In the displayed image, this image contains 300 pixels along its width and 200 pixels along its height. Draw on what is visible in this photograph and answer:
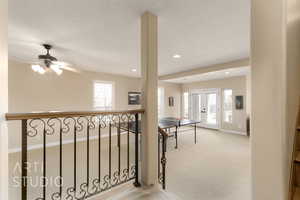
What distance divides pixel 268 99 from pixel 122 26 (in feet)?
6.75

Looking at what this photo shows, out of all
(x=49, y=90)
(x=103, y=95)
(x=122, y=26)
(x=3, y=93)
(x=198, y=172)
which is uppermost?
(x=122, y=26)

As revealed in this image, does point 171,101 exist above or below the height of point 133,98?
below

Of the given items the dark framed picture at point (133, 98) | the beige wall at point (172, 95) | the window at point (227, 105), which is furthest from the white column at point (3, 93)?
the window at point (227, 105)

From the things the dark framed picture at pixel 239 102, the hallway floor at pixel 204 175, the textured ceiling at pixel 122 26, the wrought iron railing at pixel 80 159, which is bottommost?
the hallway floor at pixel 204 175

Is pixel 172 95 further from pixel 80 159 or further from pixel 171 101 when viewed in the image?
pixel 80 159

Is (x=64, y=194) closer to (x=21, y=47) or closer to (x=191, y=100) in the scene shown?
(x=21, y=47)

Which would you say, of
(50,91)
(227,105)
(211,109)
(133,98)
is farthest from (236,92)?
(50,91)

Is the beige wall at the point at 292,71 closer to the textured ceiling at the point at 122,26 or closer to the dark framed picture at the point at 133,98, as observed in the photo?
the textured ceiling at the point at 122,26

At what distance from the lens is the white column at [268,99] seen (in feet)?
2.99

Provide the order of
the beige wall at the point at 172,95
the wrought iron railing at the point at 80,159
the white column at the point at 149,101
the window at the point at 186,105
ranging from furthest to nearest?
the window at the point at 186,105, the beige wall at the point at 172,95, the white column at the point at 149,101, the wrought iron railing at the point at 80,159

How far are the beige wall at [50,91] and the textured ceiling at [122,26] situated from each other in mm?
785

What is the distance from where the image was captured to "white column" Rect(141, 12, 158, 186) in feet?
5.91

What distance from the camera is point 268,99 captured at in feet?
3.14

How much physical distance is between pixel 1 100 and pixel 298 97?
7.93 feet
